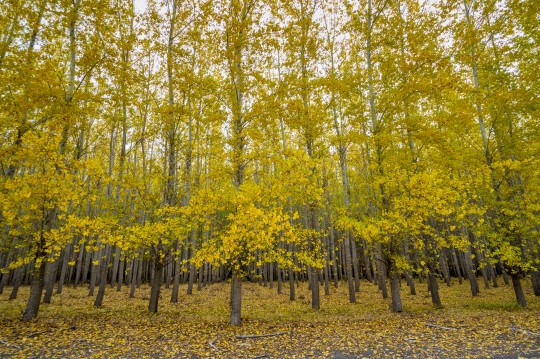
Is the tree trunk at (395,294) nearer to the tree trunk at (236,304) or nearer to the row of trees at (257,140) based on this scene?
the row of trees at (257,140)

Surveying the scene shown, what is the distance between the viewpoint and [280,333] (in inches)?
323

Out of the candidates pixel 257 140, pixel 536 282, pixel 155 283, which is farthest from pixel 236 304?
pixel 536 282

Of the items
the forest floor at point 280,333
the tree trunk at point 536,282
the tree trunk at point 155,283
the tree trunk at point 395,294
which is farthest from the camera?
the tree trunk at point 536,282

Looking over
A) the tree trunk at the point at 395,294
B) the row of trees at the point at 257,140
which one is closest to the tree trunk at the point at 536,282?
the row of trees at the point at 257,140

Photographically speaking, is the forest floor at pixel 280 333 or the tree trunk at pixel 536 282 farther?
the tree trunk at pixel 536 282

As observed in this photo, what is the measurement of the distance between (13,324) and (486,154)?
19070mm

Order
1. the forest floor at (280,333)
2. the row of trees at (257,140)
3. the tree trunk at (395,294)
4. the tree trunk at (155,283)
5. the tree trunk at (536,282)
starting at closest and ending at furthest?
the forest floor at (280,333) → the row of trees at (257,140) → the tree trunk at (395,294) → the tree trunk at (155,283) → the tree trunk at (536,282)

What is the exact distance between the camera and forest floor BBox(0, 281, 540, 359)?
6500mm

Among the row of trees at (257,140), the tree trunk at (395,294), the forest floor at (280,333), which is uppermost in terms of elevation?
the row of trees at (257,140)

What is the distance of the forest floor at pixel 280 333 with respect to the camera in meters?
6.50

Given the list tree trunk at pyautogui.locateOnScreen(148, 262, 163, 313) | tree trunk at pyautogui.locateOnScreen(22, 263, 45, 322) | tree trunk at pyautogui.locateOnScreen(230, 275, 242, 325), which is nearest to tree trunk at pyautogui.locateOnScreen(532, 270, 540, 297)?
tree trunk at pyautogui.locateOnScreen(230, 275, 242, 325)

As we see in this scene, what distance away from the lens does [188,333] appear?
27.2ft

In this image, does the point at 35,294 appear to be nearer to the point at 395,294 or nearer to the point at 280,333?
the point at 280,333

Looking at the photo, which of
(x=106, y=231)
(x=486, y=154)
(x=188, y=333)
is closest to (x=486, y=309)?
(x=486, y=154)
